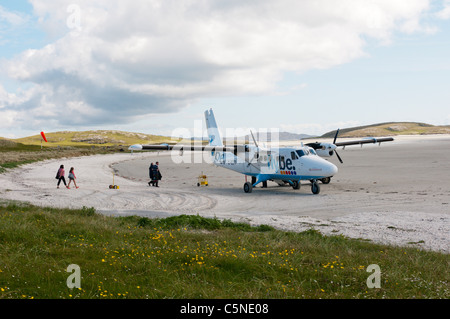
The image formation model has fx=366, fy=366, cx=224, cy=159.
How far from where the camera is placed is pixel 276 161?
2617cm

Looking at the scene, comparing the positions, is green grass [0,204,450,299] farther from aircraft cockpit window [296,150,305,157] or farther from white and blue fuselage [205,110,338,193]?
aircraft cockpit window [296,150,305,157]

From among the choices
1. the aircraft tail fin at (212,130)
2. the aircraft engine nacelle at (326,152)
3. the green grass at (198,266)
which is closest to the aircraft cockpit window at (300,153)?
the aircraft engine nacelle at (326,152)

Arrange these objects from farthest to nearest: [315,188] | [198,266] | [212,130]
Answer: [212,130], [315,188], [198,266]

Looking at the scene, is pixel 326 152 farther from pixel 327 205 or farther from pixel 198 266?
pixel 198 266

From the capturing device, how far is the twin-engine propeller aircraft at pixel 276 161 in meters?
23.9

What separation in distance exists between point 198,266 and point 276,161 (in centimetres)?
1958

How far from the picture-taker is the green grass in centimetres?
601

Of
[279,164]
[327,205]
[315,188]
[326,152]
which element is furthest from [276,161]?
[327,205]

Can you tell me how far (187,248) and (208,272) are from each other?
187cm

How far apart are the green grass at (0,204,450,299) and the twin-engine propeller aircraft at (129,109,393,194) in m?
13.5
